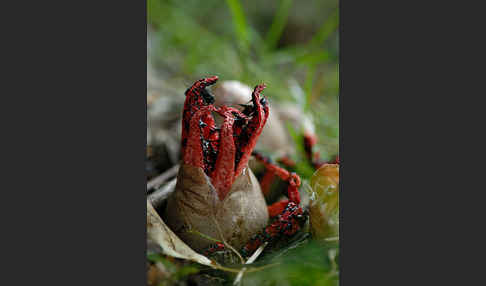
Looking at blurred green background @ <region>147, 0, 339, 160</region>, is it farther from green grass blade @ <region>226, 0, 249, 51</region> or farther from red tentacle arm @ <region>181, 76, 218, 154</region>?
red tentacle arm @ <region>181, 76, 218, 154</region>

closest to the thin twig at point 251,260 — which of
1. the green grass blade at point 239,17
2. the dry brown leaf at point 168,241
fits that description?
the dry brown leaf at point 168,241

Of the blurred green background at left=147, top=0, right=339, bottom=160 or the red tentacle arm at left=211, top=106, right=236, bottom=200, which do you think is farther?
the blurred green background at left=147, top=0, right=339, bottom=160

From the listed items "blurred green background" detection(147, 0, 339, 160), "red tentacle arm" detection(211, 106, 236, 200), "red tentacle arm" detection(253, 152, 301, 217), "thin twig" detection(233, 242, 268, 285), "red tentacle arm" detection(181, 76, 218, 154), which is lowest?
"thin twig" detection(233, 242, 268, 285)

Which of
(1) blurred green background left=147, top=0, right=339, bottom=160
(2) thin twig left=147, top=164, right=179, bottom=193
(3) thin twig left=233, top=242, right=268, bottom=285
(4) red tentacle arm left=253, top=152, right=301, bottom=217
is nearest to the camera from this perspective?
(3) thin twig left=233, top=242, right=268, bottom=285

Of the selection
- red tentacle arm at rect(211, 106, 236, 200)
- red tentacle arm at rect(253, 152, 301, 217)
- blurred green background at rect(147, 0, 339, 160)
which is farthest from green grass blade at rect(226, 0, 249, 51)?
red tentacle arm at rect(211, 106, 236, 200)

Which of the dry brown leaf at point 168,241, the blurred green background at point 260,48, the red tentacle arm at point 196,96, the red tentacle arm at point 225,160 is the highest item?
the blurred green background at point 260,48

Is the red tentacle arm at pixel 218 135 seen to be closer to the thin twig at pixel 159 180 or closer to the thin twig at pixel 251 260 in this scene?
the thin twig at pixel 251 260

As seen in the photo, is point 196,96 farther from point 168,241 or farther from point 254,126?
point 168,241

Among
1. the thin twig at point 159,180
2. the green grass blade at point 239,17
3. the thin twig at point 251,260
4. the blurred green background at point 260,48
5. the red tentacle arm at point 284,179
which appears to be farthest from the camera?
the blurred green background at point 260,48

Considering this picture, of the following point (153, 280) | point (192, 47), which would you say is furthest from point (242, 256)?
point (192, 47)
